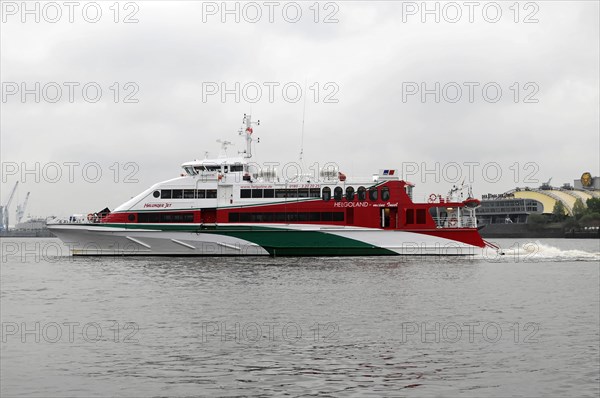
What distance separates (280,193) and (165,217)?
309 inches

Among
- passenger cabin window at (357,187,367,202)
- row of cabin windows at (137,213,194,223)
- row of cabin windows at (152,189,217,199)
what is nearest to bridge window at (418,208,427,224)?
passenger cabin window at (357,187,367,202)

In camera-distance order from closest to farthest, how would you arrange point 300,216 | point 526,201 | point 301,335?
point 301,335, point 300,216, point 526,201

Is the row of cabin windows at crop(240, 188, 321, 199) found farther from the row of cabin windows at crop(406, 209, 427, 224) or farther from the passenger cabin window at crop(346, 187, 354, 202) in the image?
the row of cabin windows at crop(406, 209, 427, 224)

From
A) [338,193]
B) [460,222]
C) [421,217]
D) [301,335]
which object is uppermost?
[338,193]

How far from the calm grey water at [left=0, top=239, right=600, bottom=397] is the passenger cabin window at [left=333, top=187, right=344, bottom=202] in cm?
1121

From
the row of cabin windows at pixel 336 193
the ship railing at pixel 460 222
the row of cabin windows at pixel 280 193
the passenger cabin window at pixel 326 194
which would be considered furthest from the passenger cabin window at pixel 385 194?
the ship railing at pixel 460 222

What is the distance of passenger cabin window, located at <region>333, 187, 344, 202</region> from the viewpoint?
4534cm

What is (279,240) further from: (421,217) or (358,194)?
(421,217)

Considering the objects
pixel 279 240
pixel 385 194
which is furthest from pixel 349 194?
pixel 279 240

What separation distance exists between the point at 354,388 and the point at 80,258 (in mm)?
42406

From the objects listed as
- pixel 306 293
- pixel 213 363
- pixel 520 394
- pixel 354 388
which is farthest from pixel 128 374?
pixel 306 293

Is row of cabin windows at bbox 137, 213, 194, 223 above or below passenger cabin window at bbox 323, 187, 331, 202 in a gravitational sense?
below

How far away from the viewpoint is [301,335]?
60.2 ft

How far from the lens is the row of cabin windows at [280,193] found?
4544 centimetres
